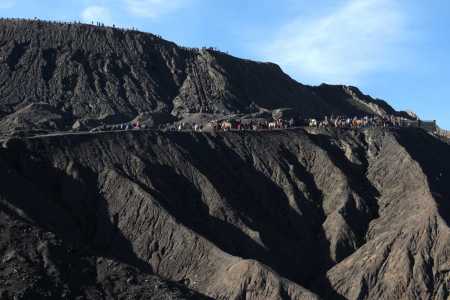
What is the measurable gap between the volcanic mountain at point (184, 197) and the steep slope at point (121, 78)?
11.0 inches

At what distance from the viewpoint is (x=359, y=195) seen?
12212cm

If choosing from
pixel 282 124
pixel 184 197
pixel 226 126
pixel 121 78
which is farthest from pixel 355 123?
pixel 184 197

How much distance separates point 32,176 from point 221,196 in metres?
17.3

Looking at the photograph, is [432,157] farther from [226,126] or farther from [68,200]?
[68,200]

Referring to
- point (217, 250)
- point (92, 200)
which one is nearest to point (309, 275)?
A: point (217, 250)

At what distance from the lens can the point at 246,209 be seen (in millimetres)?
114250

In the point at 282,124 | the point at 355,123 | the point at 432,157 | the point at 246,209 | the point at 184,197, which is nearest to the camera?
the point at 184,197

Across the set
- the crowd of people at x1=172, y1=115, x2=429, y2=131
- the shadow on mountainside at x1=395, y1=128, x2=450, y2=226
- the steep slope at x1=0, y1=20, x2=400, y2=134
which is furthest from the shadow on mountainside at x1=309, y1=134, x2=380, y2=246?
the steep slope at x1=0, y1=20, x2=400, y2=134

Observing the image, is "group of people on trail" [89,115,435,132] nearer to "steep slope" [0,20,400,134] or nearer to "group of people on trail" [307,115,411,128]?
"group of people on trail" [307,115,411,128]

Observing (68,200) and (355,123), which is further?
(355,123)

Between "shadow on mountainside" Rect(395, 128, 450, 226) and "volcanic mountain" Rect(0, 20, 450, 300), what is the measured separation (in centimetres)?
28

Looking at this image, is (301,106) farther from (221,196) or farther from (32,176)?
(32,176)

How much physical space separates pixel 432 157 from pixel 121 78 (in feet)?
117

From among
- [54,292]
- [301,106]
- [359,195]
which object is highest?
[301,106]
